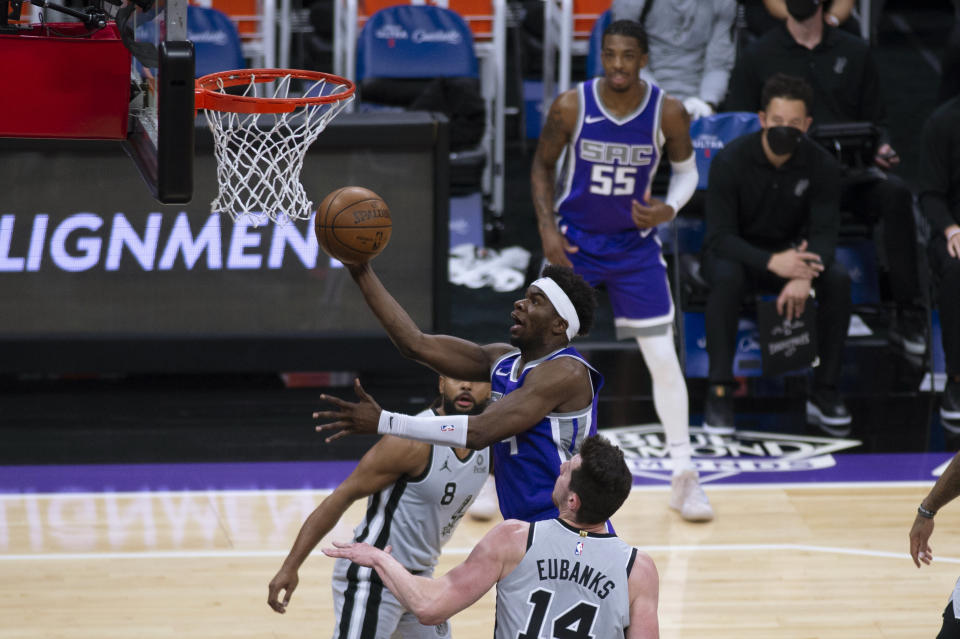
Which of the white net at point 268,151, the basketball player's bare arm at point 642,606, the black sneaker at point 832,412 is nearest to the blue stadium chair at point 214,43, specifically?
the white net at point 268,151

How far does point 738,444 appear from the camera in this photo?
24.8 ft

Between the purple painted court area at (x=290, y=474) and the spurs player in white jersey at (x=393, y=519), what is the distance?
2.42m

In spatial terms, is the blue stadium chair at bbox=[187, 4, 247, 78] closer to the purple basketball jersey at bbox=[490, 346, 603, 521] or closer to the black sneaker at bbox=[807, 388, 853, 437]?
the black sneaker at bbox=[807, 388, 853, 437]

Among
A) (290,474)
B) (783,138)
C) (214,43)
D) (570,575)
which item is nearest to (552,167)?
(783,138)

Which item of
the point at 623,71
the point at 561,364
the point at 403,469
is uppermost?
the point at 623,71

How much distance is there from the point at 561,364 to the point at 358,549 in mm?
901

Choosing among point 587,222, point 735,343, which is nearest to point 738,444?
point 735,343

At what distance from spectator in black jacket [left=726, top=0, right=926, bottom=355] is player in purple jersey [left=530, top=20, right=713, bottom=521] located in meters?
1.94

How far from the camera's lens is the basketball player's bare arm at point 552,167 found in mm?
6746

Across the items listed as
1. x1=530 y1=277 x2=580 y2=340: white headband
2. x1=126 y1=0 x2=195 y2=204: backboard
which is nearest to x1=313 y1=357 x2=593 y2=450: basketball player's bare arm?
x1=530 y1=277 x2=580 y2=340: white headband

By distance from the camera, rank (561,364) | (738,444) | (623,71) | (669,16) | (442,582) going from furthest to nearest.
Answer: (669,16) → (738,444) → (623,71) → (561,364) → (442,582)

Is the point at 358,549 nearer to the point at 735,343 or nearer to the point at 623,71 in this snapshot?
the point at 623,71

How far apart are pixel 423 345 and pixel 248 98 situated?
936 millimetres

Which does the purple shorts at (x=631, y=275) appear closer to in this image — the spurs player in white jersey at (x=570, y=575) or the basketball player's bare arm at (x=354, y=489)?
the basketball player's bare arm at (x=354, y=489)
